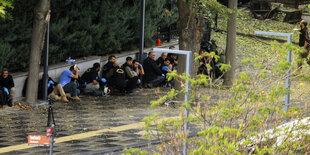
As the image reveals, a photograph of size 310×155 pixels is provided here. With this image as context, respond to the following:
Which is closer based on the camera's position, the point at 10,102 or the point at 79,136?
the point at 79,136

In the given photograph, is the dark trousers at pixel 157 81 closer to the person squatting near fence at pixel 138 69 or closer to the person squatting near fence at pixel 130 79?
the person squatting near fence at pixel 138 69

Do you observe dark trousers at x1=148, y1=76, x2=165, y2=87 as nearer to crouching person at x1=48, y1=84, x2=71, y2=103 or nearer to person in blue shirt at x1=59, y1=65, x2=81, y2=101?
person in blue shirt at x1=59, y1=65, x2=81, y2=101

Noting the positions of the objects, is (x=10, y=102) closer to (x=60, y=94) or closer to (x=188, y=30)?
(x=60, y=94)

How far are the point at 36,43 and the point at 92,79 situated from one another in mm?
2882

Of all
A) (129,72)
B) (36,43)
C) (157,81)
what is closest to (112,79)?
(129,72)

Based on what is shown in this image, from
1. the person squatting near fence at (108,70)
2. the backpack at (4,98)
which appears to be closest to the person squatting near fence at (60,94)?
the backpack at (4,98)

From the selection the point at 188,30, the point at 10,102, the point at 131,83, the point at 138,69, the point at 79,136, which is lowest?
the point at 79,136

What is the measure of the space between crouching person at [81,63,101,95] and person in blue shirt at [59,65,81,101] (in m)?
0.79

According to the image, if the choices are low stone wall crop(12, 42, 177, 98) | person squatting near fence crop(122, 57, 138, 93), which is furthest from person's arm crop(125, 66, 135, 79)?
low stone wall crop(12, 42, 177, 98)

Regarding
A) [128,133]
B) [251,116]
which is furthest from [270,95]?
[128,133]

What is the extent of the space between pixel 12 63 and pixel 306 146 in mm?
11852

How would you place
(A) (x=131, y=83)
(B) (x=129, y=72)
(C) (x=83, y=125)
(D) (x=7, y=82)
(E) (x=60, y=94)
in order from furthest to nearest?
(B) (x=129, y=72)
(A) (x=131, y=83)
(E) (x=60, y=94)
(D) (x=7, y=82)
(C) (x=83, y=125)

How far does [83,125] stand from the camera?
1478 centimetres

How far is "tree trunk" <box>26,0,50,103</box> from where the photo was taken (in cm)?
1705
